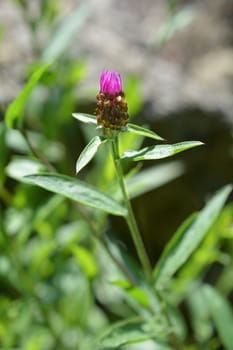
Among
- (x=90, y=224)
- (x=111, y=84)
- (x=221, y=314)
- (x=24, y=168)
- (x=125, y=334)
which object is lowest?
(x=221, y=314)

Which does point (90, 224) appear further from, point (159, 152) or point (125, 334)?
point (159, 152)

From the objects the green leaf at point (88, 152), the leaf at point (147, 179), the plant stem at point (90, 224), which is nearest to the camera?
the green leaf at point (88, 152)

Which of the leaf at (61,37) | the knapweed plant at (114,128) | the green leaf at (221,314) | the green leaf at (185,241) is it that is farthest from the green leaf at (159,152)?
the leaf at (61,37)

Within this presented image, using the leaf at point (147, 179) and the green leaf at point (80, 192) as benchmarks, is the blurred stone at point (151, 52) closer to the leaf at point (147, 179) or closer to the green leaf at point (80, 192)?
the leaf at point (147, 179)

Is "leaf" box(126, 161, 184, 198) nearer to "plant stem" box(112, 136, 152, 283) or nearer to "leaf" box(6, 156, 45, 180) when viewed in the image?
"leaf" box(6, 156, 45, 180)

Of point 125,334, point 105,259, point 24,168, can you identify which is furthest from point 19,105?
point 105,259

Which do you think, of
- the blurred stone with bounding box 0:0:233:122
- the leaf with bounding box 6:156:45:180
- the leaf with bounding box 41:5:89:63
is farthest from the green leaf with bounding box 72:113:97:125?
the blurred stone with bounding box 0:0:233:122
